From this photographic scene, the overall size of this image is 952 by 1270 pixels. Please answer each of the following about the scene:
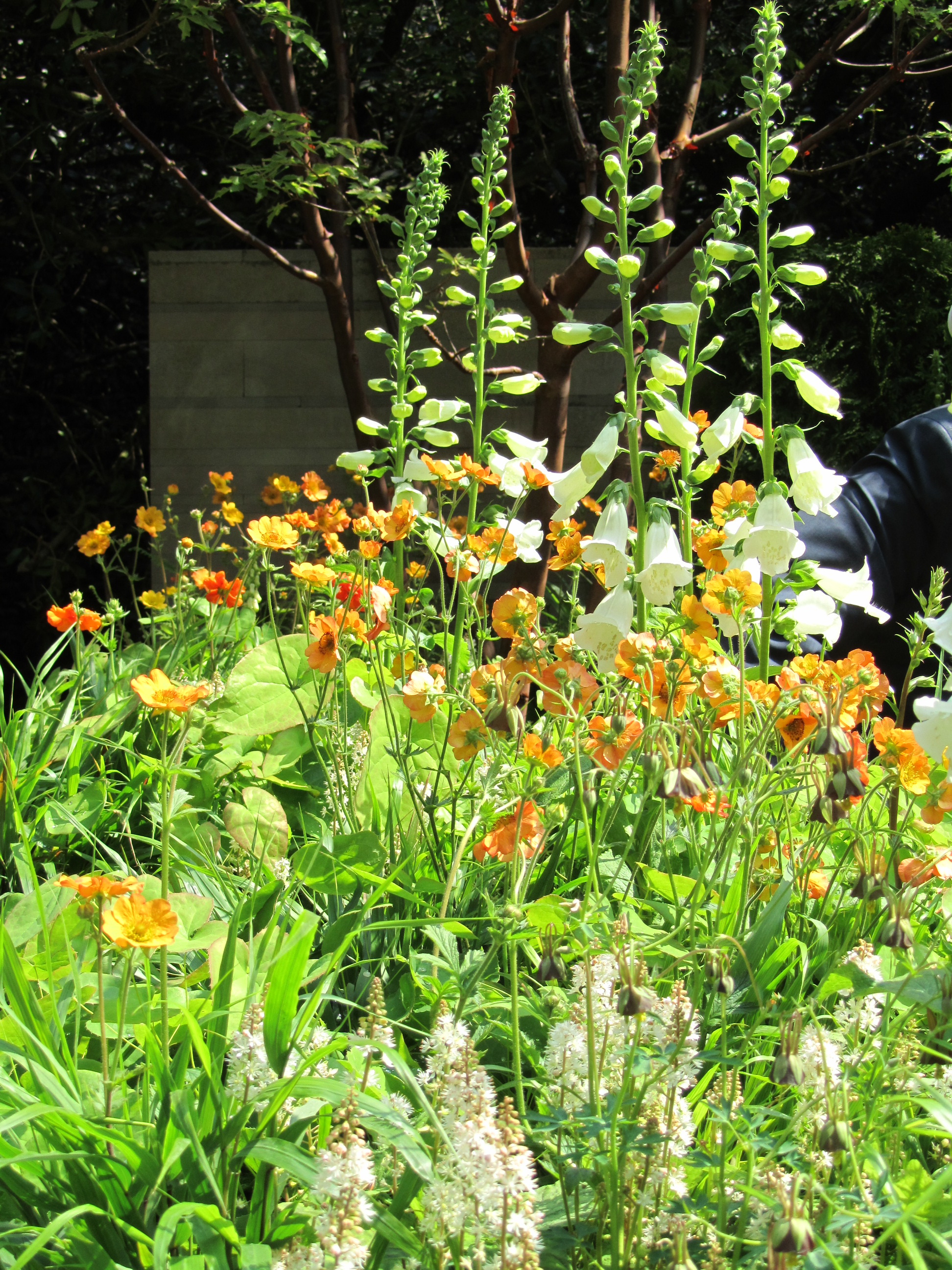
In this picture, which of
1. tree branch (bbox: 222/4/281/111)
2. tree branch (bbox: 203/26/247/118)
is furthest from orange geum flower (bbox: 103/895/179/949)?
tree branch (bbox: 222/4/281/111)

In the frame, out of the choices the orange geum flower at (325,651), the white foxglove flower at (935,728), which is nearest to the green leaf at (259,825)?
the orange geum flower at (325,651)

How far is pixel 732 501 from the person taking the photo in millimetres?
1469

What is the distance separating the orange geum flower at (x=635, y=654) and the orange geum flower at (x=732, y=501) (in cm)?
26

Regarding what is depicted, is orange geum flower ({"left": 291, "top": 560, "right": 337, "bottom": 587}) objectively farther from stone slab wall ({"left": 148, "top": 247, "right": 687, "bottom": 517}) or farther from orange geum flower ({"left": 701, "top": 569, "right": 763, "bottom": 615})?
stone slab wall ({"left": 148, "top": 247, "right": 687, "bottom": 517})

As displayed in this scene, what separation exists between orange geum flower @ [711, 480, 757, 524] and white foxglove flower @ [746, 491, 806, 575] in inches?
5.8

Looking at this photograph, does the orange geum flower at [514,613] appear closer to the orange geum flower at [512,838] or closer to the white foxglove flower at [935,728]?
the orange geum flower at [512,838]

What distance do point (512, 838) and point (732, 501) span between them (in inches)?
24.4

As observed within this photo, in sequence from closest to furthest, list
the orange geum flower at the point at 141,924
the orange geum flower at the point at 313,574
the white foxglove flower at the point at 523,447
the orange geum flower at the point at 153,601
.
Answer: the orange geum flower at the point at 141,924, the orange geum flower at the point at 313,574, the white foxglove flower at the point at 523,447, the orange geum flower at the point at 153,601

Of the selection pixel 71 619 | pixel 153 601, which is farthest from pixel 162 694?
pixel 153 601

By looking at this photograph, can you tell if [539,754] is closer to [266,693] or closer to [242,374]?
[266,693]

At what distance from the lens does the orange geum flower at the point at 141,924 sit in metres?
0.79

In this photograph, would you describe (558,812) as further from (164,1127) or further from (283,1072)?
(164,1127)

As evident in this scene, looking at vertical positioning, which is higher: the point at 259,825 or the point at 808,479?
the point at 808,479

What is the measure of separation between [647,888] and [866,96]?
10.4 feet
